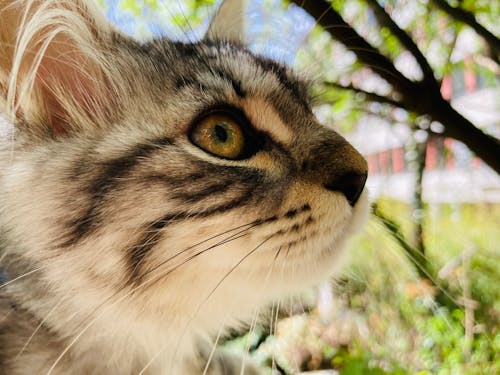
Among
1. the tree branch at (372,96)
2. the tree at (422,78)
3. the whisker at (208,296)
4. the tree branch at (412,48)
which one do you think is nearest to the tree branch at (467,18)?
the tree at (422,78)

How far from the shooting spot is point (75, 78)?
74cm

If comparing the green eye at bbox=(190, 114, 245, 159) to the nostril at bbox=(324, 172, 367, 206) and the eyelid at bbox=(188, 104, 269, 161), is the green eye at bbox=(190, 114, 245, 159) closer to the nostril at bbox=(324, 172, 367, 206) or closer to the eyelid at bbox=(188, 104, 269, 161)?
the eyelid at bbox=(188, 104, 269, 161)

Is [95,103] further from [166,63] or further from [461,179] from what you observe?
[461,179]

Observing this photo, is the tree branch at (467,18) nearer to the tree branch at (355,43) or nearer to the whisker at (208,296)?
the tree branch at (355,43)

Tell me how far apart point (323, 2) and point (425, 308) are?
1.62 m

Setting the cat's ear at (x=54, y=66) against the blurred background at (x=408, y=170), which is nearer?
the cat's ear at (x=54, y=66)

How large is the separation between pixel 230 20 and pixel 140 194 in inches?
28.7

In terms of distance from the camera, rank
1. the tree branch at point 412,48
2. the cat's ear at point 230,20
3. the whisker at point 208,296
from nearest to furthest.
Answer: the whisker at point 208,296 → the cat's ear at point 230,20 → the tree branch at point 412,48

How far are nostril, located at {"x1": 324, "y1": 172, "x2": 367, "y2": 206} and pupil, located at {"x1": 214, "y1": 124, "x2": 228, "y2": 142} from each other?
0.17 m

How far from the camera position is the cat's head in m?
0.61

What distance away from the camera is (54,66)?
71cm

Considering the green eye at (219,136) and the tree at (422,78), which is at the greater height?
the tree at (422,78)

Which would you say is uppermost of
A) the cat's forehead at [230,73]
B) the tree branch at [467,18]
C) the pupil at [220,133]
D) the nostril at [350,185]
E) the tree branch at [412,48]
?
the tree branch at [467,18]

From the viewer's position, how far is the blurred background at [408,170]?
1254 mm
